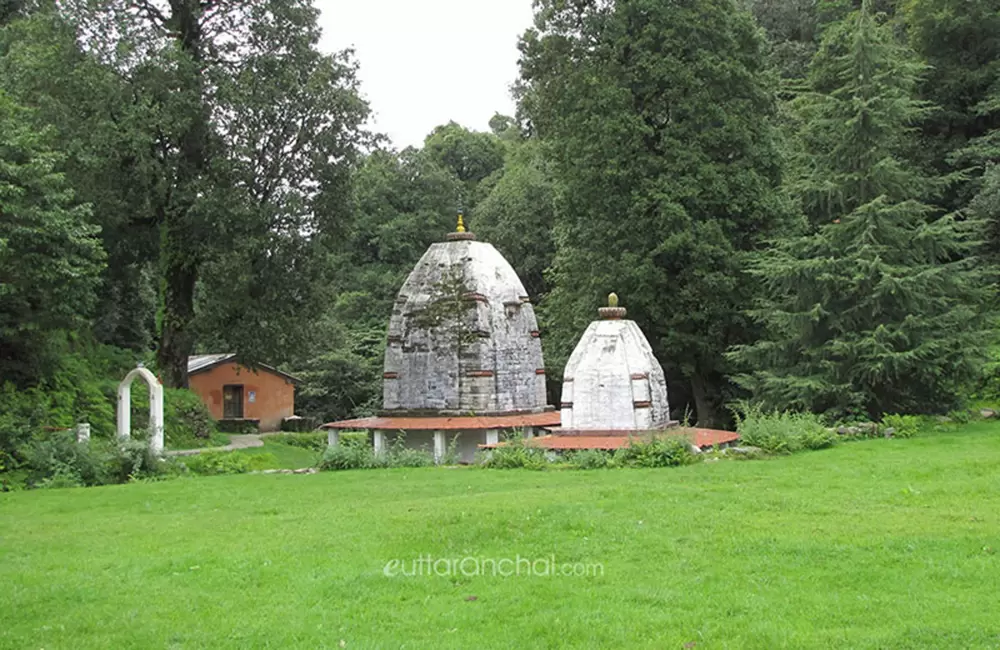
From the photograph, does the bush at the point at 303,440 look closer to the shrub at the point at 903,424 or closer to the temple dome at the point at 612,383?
the temple dome at the point at 612,383

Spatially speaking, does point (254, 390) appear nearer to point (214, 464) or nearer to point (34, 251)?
point (214, 464)

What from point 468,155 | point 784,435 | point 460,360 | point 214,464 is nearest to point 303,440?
point 460,360

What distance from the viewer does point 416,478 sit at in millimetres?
15688

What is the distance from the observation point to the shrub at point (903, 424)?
1764 cm

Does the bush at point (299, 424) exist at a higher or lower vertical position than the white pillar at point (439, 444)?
higher

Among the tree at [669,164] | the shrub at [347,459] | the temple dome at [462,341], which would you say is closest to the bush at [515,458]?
the shrub at [347,459]

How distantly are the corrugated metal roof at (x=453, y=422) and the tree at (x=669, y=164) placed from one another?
3.74m

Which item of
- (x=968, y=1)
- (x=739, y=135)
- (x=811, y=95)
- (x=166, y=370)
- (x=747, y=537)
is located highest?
(x=968, y=1)

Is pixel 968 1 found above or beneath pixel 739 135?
above

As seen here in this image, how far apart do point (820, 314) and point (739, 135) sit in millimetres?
6397

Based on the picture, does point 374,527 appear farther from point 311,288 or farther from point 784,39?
point 784,39

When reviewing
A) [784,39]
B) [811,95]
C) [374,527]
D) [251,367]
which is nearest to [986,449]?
[374,527]

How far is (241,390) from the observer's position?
40.3m

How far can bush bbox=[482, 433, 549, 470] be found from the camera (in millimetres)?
16672
